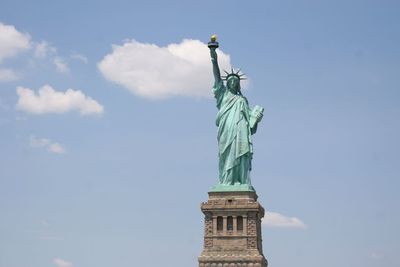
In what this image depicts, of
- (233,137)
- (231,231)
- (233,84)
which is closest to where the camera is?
(231,231)

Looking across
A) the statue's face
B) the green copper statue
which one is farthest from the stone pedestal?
the statue's face

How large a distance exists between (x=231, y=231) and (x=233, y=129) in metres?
7.76

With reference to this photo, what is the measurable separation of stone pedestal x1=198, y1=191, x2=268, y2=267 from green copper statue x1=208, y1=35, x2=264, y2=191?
3.44 ft

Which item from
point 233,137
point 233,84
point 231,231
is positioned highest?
point 233,84

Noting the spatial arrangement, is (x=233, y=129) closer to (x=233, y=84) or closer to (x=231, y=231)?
(x=233, y=84)

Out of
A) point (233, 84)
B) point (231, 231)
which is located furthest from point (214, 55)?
point (231, 231)

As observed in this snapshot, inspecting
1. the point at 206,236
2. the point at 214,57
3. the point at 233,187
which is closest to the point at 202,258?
the point at 206,236

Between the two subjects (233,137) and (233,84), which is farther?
(233,84)

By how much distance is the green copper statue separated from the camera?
65.9 m

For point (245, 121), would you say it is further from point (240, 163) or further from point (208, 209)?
point (208, 209)

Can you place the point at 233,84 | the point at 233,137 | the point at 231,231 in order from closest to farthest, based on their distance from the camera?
1. the point at 231,231
2. the point at 233,137
3. the point at 233,84

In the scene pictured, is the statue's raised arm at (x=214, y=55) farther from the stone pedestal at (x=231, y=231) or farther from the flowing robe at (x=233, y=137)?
the stone pedestal at (x=231, y=231)

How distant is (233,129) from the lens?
219ft

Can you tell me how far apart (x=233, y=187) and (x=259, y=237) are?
437 centimetres
